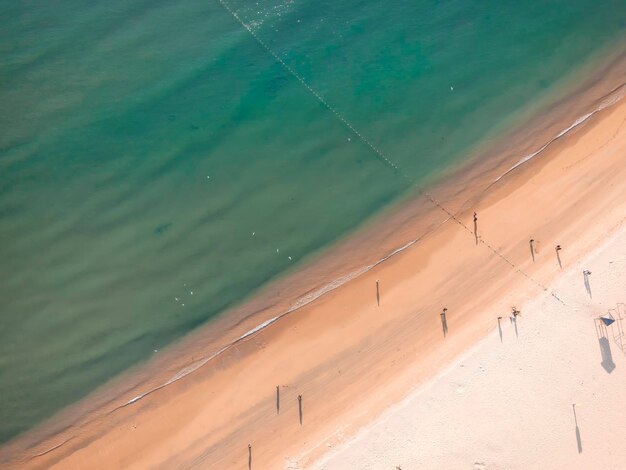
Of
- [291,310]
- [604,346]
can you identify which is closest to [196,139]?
[291,310]

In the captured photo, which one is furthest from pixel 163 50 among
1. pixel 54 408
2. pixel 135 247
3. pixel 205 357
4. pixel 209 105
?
pixel 54 408

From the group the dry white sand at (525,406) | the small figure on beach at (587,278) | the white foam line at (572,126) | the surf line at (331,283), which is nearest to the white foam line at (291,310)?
the surf line at (331,283)

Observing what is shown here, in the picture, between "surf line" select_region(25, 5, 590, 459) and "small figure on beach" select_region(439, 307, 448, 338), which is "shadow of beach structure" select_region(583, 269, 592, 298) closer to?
"surf line" select_region(25, 5, 590, 459)

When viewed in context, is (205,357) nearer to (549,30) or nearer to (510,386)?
(510,386)

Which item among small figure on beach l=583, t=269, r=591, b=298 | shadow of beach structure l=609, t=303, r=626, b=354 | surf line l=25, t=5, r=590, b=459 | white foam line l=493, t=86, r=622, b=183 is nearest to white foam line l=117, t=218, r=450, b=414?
surf line l=25, t=5, r=590, b=459

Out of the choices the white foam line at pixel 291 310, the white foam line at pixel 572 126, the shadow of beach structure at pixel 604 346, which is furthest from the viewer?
the white foam line at pixel 572 126

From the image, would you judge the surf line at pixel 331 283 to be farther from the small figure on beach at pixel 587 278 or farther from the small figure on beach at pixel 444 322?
the small figure on beach at pixel 444 322

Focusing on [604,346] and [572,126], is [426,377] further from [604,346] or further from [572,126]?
[572,126]
